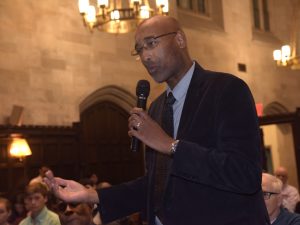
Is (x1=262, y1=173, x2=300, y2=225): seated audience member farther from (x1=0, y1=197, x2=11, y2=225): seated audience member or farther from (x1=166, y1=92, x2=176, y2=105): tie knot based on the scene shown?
(x1=0, y1=197, x2=11, y2=225): seated audience member

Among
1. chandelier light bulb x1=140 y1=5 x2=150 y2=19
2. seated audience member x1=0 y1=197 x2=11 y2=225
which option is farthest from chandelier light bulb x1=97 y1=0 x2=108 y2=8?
seated audience member x1=0 y1=197 x2=11 y2=225

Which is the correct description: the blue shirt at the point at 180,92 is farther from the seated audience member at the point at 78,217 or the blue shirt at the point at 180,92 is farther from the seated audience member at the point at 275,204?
the seated audience member at the point at 78,217

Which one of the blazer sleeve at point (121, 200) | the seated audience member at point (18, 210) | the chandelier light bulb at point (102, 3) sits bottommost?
the seated audience member at point (18, 210)

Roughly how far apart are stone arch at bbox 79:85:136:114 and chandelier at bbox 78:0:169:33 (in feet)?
7.25

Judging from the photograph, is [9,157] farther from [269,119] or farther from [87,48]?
[269,119]

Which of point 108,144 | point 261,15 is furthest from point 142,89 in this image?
point 261,15

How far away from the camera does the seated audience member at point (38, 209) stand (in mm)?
5434

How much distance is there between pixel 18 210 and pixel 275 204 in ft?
13.8

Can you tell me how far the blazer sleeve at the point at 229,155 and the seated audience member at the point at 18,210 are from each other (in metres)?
5.37

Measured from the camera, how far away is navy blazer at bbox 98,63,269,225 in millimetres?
1731

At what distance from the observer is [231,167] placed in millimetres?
Result: 1715

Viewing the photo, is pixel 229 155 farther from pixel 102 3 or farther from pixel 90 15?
pixel 90 15

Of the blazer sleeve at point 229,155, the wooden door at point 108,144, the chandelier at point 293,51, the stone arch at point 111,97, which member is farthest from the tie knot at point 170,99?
the chandelier at point 293,51

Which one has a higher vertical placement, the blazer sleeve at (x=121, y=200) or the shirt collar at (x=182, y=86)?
the shirt collar at (x=182, y=86)
